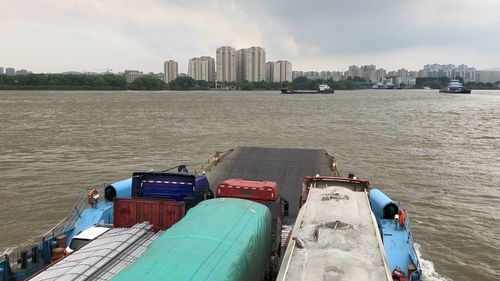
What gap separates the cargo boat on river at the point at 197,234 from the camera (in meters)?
5.92

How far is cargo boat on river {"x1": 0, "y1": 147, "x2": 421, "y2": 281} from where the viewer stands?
19.4 feet

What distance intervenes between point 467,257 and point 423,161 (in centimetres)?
1592

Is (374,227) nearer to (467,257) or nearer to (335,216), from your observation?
(335,216)

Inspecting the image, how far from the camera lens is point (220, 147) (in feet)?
116

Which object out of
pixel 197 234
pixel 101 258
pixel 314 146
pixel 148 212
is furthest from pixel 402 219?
pixel 314 146

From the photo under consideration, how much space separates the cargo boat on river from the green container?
0.05ft

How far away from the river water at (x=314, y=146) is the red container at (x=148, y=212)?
7.60 m

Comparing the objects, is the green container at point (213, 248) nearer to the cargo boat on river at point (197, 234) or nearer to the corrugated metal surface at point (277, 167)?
the cargo boat on river at point (197, 234)

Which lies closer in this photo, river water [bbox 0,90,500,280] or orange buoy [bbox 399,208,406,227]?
orange buoy [bbox 399,208,406,227]

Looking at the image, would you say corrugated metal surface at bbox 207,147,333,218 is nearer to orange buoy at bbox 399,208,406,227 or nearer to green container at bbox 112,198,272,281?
orange buoy at bbox 399,208,406,227

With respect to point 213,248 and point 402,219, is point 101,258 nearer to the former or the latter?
point 213,248

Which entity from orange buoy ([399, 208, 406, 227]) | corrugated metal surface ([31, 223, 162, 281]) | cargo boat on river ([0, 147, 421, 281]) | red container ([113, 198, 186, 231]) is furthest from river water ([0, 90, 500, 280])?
corrugated metal surface ([31, 223, 162, 281])

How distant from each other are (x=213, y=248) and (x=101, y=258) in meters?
2.63

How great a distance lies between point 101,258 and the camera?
762 cm
